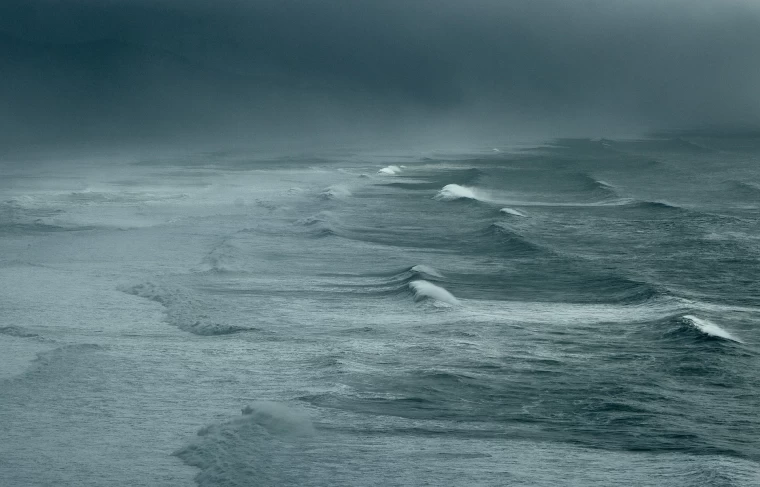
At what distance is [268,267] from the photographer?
1239 inches

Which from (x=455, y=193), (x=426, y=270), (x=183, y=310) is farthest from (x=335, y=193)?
(x=183, y=310)

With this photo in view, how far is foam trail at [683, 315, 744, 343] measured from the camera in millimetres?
22156

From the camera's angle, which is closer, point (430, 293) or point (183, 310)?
point (183, 310)

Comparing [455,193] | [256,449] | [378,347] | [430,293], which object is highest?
[455,193]

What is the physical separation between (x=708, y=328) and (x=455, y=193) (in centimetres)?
3286

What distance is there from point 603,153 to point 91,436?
89.2m

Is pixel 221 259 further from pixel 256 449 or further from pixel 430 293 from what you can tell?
pixel 256 449

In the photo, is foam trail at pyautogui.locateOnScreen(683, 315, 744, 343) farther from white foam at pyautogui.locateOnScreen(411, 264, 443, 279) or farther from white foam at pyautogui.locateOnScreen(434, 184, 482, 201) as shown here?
white foam at pyautogui.locateOnScreen(434, 184, 482, 201)

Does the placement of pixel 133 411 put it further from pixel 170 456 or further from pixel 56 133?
pixel 56 133

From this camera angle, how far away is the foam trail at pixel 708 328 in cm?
2216

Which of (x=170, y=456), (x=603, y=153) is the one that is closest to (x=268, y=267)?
(x=170, y=456)

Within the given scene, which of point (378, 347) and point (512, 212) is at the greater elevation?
point (512, 212)

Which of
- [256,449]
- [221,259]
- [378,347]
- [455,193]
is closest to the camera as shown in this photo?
[256,449]

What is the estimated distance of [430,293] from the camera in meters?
26.3
